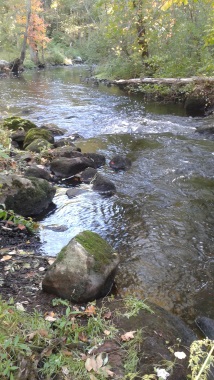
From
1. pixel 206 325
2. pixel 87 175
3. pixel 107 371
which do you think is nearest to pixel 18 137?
pixel 87 175

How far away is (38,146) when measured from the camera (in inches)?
343

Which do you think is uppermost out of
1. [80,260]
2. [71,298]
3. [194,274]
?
[80,260]

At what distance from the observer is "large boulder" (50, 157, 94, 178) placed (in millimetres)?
7612

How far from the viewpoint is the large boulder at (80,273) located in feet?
11.3

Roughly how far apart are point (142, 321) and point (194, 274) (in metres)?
1.58

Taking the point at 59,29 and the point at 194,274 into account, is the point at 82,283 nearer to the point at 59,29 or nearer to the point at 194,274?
the point at 194,274

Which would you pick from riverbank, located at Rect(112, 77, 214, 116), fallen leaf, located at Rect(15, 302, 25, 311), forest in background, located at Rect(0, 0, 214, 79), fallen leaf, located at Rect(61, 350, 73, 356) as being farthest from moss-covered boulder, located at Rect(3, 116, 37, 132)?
fallen leaf, located at Rect(61, 350, 73, 356)

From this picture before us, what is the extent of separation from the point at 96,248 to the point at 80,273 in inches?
16.7

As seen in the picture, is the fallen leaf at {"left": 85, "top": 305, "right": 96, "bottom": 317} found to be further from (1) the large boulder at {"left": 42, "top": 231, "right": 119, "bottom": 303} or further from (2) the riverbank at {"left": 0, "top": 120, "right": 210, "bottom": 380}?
(1) the large boulder at {"left": 42, "top": 231, "right": 119, "bottom": 303}

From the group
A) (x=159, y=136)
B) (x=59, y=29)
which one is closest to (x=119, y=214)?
(x=159, y=136)

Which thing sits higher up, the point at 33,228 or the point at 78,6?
the point at 78,6

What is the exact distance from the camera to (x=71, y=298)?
3438 mm

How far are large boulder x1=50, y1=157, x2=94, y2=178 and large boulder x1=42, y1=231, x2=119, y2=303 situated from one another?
3.87 metres

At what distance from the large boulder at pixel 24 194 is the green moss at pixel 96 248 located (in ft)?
6.74
